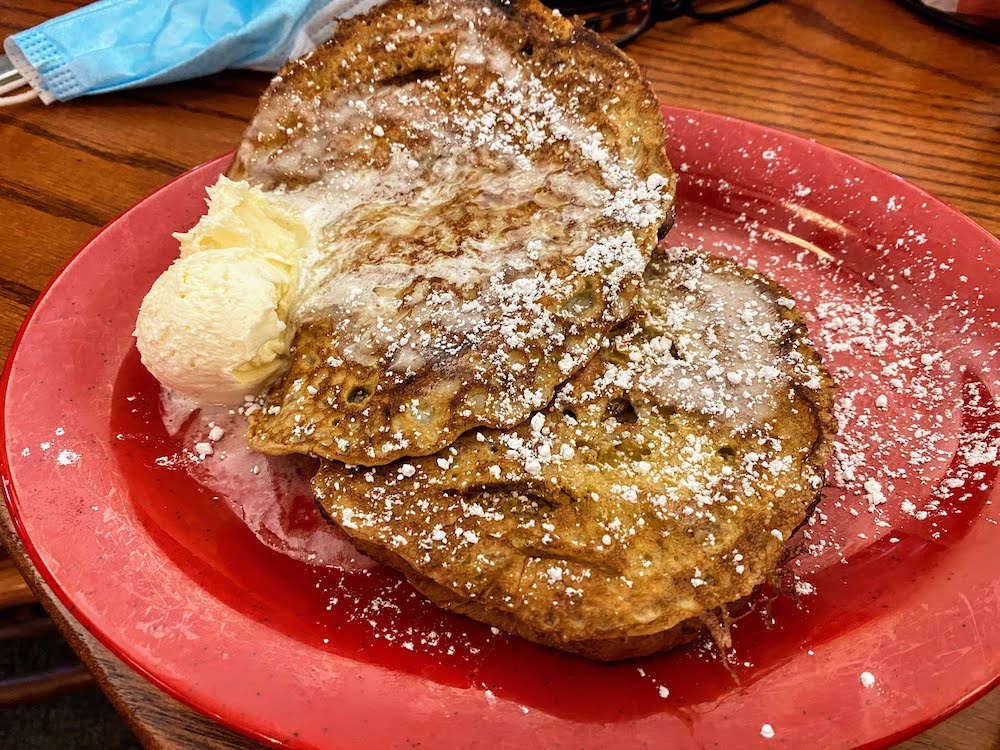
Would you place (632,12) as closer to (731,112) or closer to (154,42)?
(731,112)

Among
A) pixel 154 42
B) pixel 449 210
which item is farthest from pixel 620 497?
pixel 154 42

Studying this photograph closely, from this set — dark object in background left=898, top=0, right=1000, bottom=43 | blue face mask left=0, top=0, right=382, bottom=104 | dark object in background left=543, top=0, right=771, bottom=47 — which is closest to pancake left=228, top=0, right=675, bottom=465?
blue face mask left=0, top=0, right=382, bottom=104

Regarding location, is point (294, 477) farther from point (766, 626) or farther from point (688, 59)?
point (688, 59)

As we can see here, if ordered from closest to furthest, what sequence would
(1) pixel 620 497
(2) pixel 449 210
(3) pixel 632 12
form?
(1) pixel 620 497, (2) pixel 449 210, (3) pixel 632 12

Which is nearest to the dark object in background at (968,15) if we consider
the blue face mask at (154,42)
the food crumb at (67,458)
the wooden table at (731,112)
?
the wooden table at (731,112)

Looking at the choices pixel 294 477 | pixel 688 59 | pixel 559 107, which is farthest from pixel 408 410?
pixel 688 59

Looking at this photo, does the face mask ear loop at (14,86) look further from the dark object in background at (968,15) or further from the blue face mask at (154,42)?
the dark object in background at (968,15)
